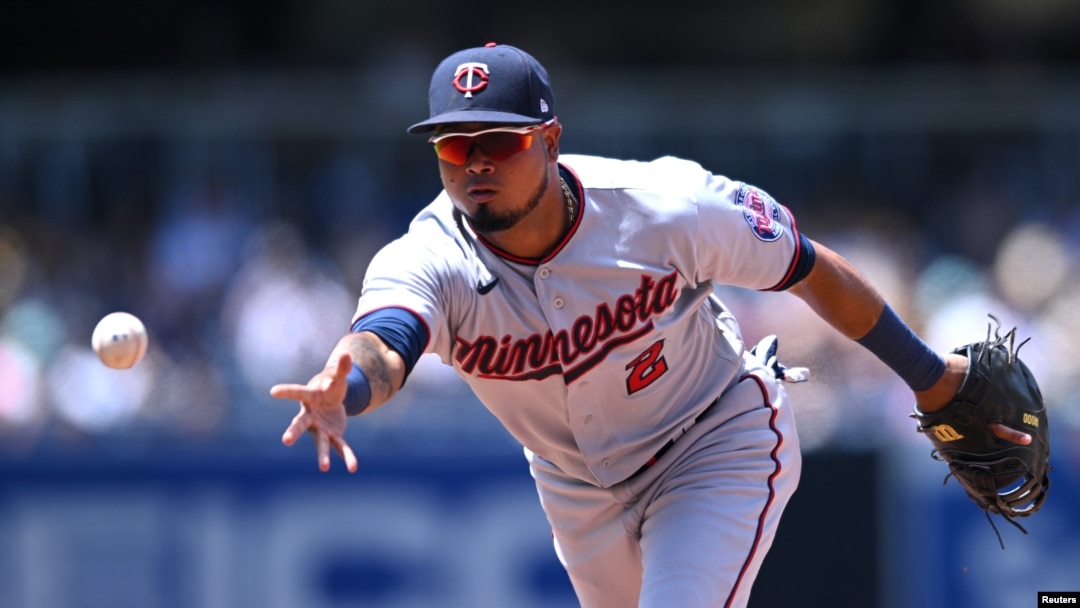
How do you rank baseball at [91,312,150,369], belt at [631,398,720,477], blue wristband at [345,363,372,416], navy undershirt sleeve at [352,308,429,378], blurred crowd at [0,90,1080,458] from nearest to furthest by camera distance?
blue wristband at [345,363,372,416] < navy undershirt sleeve at [352,308,429,378] < belt at [631,398,720,477] < baseball at [91,312,150,369] < blurred crowd at [0,90,1080,458]

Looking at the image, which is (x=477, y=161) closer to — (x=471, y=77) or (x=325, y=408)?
(x=471, y=77)

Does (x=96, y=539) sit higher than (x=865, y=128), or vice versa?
(x=865, y=128)

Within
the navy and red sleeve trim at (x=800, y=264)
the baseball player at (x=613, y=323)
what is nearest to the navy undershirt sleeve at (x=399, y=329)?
the baseball player at (x=613, y=323)

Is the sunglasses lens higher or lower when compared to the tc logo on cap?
lower

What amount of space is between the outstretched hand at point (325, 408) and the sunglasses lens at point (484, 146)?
887mm

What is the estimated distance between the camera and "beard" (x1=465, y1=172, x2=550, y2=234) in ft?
13.8

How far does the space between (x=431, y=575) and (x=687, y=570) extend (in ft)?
12.0

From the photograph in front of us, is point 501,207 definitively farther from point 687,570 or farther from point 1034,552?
point 1034,552

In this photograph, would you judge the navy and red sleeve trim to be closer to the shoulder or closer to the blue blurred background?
the shoulder

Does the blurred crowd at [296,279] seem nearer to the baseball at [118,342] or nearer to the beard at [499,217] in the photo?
the baseball at [118,342]

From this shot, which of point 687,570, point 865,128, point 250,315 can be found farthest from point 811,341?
point 687,570

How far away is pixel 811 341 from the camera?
30.0 ft

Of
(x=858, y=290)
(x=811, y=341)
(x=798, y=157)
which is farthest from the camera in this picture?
(x=798, y=157)

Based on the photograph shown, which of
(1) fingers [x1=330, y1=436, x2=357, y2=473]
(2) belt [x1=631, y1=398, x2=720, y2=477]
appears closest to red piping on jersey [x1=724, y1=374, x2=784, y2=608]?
(2) belt [x1=631, y1=398, x2=720, y2=477]
